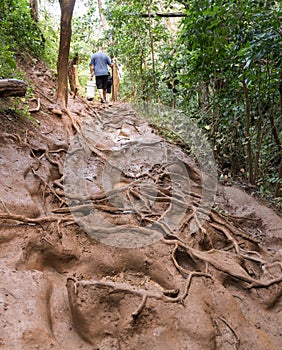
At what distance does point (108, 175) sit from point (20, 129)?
1.54m

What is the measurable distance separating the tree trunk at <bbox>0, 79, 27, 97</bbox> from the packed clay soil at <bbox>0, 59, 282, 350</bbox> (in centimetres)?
74

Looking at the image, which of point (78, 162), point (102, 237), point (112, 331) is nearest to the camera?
point (112, 331)

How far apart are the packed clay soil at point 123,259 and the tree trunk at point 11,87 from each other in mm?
743

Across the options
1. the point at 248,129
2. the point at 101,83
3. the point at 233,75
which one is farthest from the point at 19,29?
the point at 248,129

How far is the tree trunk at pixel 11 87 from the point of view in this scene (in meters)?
3.45

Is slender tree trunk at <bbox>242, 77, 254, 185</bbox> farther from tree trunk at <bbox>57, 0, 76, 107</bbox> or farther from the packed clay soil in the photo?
tree trunk at <bbox>57, 0, 76, 107</bbox>

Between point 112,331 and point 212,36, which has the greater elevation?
point 212,36

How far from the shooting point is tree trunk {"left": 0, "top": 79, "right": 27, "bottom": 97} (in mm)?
3448

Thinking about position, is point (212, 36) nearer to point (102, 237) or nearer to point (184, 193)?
point (184, 193)

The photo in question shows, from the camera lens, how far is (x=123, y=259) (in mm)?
2918

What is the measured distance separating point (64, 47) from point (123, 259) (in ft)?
15.3

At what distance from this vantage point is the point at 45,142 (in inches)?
191

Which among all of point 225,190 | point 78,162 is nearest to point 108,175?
point 78,162

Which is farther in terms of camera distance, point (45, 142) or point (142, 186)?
point (45, 142)
